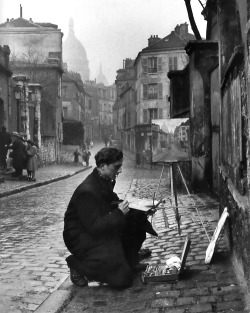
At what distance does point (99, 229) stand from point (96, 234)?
0.37 feet

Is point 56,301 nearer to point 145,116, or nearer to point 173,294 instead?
point 173,294

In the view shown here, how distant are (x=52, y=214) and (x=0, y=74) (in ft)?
51.4

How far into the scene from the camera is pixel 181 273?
15.9 feet

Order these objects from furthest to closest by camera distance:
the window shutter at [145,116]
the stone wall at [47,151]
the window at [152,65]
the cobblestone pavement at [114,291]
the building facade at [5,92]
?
the window shutter at [145,116] → the window at [152,65] → the stone wall at [47,151] → the building facade at [5,92] → the cobblestone pavement at [114,291]

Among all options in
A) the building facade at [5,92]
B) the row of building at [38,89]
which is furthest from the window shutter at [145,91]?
the building facade at [5,92]

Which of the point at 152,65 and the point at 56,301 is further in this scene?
the point at 152,65

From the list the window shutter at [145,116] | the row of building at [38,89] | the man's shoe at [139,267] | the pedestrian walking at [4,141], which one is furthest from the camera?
the window shutter at [145,116]

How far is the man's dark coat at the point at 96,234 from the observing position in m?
4.65

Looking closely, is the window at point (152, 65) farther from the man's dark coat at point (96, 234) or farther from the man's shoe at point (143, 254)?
the man's dark coat at point (96, 234)

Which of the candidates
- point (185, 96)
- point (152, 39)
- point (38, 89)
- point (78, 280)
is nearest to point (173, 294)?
point (78, 280)

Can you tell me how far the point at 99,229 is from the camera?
15.2 ft

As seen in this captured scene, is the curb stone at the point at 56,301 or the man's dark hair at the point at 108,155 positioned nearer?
the curb stone at the point at 56,301

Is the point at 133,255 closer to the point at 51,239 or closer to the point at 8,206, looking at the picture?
the point at 51,239

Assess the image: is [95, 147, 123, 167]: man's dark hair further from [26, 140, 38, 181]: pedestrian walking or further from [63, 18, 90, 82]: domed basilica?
[63, 18, 90, 82]: domed basilica
